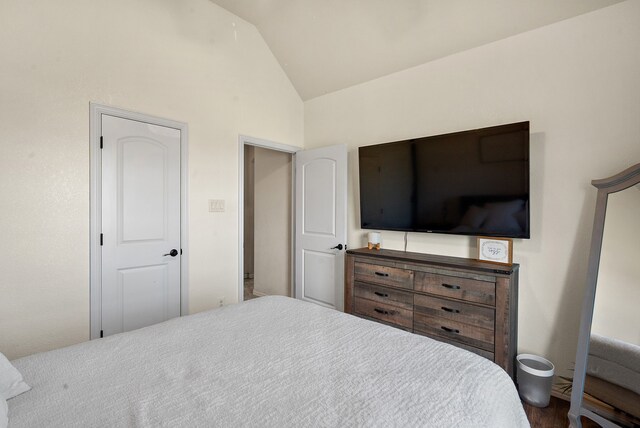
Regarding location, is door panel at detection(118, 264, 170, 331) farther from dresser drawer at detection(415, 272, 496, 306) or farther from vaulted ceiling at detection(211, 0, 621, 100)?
vaulted ceiling at detection(211, 0, 621, 100)

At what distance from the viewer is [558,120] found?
234cm

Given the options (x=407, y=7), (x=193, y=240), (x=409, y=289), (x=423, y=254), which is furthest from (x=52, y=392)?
(x=407, y=7)

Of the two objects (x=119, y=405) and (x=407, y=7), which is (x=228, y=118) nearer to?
(x=407, y=7)

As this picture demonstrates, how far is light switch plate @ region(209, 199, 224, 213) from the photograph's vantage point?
3122 millimetres

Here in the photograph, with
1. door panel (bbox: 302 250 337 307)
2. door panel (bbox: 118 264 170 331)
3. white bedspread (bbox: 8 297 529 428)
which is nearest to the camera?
white bedspread (bbox: 8 297 529 428)

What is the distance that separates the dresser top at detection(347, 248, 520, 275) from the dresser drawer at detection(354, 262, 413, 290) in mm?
99

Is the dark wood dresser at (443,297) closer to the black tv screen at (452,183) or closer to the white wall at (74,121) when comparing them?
the black tv screen at (452,183)

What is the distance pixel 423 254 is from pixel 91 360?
251cm

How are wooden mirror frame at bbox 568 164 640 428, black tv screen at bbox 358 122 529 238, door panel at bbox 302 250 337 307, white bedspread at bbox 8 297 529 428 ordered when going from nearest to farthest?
white bedspread at bbox 8 297 529 428, wooden mirror frame at bbox 568 164 640 428, black tv screen at bbox 358 122 529 238, door panel at bbox 302 250 337 307

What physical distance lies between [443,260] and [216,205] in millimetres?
2156

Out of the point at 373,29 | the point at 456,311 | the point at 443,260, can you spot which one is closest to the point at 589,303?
the point at 456,311

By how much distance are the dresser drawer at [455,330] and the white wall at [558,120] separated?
0.44 meters

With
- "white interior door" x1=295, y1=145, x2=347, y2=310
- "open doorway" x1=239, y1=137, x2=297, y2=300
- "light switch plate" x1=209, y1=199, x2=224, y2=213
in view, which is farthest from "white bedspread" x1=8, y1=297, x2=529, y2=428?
"open doorway" x1=239, y1=137, x2=297, y2=300

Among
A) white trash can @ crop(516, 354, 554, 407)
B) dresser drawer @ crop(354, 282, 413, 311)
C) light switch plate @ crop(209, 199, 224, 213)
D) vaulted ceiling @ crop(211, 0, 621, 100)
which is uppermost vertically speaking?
vaulted ceiling @ crop(211, 0, 621, 100)
